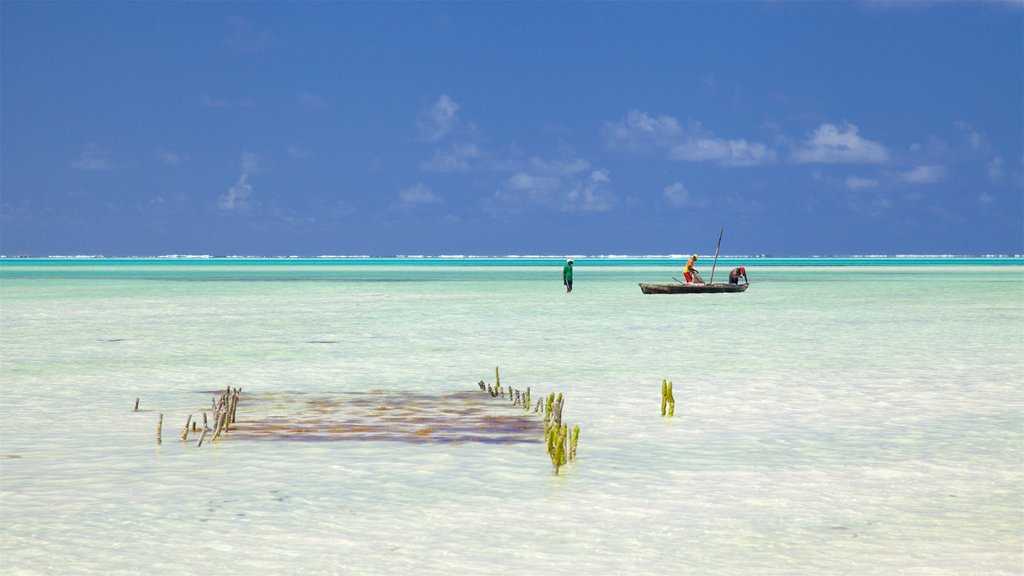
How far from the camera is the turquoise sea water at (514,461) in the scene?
26.0ft

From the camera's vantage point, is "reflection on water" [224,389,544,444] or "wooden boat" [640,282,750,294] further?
"wooden boat" [640,282,750,294]

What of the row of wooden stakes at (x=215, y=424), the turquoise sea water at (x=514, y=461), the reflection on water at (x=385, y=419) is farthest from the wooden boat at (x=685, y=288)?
the row of wooden stakes at (x=215, y=424)

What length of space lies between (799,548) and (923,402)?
26.7 feet

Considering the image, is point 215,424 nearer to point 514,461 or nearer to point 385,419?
point 385,419

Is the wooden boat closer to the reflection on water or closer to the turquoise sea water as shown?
the turquoise sea water

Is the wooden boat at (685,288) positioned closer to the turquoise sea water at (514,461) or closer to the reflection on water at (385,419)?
the turquoise sea water at (514,461)

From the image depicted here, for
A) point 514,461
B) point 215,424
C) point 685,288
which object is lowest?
point 514,461

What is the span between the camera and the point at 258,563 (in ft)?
25.0

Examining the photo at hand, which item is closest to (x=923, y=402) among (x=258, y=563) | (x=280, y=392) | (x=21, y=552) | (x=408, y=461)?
(x=408, y=461)

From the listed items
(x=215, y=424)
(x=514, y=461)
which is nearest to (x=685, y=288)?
Answer: (x=215, y=424)

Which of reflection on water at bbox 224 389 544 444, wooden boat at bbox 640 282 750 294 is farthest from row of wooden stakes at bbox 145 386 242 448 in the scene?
wooden boat at bbox 640 282 750 294

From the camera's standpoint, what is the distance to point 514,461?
36.4 ft

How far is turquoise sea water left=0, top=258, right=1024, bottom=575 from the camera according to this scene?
7930mm

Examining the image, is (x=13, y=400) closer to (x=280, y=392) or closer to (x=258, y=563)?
(x=280, y=392)
